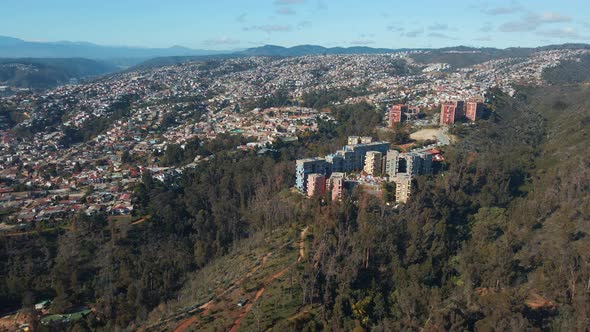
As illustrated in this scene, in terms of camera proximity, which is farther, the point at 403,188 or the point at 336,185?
the point at 336,185

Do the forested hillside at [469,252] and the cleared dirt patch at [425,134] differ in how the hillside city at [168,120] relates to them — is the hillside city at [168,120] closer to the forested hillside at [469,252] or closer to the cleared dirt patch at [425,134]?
the cleared dirt patch at [425,134]

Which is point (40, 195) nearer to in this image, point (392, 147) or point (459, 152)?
point (392, 147)

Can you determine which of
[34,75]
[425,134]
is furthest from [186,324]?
[34,75]

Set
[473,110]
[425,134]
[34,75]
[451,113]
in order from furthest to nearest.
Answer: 1. [34,75]
2. [473,110]
3. [451,113]
4. [425,134]

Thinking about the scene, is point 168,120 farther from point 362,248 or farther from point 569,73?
point 569,73

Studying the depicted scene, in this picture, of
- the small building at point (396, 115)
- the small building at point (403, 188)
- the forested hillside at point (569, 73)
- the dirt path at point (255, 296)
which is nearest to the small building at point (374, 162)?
the small building at point (403, 188)

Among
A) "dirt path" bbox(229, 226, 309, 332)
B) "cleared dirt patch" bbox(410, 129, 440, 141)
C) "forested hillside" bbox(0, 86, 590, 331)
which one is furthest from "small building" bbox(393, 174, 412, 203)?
"cleared dirt patch" bbox(410, 129, 440, 141)

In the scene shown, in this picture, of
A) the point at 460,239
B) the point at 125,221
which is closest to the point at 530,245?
the point at 460,239

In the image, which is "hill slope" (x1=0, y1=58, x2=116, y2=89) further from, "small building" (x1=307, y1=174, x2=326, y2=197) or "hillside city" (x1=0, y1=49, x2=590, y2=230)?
"small building" (x1=307, y1=174, x2=326, y2=197)
